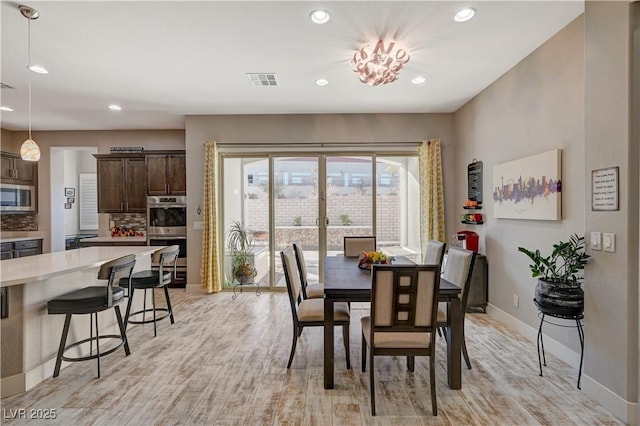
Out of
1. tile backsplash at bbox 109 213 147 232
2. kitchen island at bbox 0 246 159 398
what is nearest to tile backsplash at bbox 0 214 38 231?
tile backsplash at bbox 109 213 147 232

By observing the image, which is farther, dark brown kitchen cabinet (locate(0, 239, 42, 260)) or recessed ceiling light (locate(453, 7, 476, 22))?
dark brown kitchen cabinet (locate(0, 239, 42, 260))

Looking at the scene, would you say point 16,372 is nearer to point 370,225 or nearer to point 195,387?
point 195,387

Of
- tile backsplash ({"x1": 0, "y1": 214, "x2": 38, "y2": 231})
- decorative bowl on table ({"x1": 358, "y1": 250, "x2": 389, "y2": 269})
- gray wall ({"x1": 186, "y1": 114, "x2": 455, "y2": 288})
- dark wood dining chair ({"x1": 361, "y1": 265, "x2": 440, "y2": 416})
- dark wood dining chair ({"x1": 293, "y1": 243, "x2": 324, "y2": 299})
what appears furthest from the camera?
tile backsplash ({"x1": 0, "y1": 214, "x2": 38, "y2": 231})

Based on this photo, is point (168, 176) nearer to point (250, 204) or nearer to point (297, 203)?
point (250, 204)

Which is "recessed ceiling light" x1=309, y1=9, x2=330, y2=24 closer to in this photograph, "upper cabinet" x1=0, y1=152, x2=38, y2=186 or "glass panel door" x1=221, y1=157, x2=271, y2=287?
"glass panel door" x1=221, y1=157, x2=271, y2=287

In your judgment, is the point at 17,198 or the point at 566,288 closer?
the point at 566,288

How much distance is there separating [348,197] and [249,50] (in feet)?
9.48

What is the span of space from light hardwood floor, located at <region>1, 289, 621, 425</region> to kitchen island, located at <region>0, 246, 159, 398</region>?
0.41ft

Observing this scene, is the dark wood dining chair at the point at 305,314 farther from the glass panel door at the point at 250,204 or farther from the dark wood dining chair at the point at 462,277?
the glass panel door at the point at 250,204

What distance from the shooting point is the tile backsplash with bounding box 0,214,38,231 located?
5.98m

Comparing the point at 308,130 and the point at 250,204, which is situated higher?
the point at 308,130

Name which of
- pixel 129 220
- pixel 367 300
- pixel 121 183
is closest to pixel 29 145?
pixel 121 183

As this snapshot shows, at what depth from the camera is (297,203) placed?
5.39 meters

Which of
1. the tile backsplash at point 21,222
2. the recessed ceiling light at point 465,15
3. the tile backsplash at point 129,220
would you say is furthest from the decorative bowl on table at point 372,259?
the tile backsplash at point 21,222
